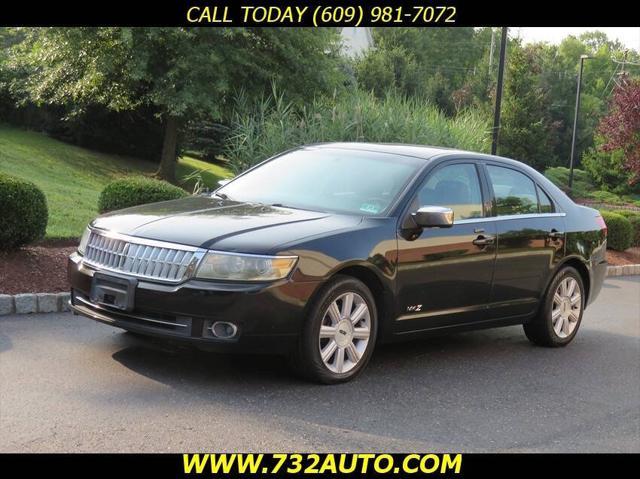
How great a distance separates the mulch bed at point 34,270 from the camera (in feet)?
27.4

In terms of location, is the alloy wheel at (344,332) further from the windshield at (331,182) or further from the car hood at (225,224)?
the windshield at (331,182)

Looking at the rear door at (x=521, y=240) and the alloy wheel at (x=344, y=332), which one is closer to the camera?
the alloy wheel at (x=344, y=332)

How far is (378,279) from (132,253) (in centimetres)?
177

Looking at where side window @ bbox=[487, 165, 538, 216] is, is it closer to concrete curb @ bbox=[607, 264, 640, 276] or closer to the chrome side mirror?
the chrome side mirror

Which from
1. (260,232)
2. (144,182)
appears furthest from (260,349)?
(144,182)

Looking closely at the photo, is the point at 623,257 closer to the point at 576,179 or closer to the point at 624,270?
the point at 624,270

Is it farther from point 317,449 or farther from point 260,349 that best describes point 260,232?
point 317,449

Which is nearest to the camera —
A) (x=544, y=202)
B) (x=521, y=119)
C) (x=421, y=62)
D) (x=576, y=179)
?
(x=544, y=202)

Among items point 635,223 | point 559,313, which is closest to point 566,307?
point 559,313

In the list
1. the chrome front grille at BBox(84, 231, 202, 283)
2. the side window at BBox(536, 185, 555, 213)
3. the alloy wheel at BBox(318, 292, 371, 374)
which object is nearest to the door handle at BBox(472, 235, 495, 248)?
the side window at BBox(536, 185, 555, 213)

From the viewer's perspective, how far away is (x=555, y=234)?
27.0ft

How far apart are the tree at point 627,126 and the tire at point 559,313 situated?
26.9m

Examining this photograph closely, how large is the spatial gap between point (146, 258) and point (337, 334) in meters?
1.41

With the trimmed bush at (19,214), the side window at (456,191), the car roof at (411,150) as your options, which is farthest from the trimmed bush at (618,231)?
the trimmed bush at (19,214)
